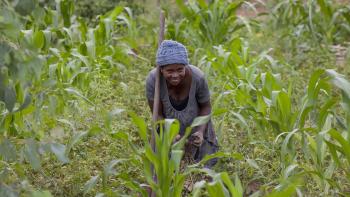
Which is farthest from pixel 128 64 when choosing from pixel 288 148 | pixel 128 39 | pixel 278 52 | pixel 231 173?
pixel 288 148

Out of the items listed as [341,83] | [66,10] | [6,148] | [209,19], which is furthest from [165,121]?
[209,19]

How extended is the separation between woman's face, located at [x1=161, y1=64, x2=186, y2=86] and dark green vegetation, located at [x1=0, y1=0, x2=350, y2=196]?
0.32 m

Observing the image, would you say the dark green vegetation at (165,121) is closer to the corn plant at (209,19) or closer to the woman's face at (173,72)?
the corn plant at (209,19)

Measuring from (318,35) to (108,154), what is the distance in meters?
3.91

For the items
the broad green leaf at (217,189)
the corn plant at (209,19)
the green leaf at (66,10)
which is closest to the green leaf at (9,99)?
the broad green leaf at (217,189)

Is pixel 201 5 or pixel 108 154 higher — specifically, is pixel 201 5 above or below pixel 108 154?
above

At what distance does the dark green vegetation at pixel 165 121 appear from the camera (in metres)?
2.99

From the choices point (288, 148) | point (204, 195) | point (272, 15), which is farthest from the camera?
point (272, 15)

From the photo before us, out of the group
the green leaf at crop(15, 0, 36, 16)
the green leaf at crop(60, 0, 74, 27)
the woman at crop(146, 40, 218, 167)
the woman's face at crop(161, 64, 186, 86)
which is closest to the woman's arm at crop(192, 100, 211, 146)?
the woman at crop(146, 40, 218, 167)

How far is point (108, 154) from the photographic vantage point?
509cm

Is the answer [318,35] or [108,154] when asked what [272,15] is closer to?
[318,35]

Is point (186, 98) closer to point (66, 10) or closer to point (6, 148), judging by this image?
point (6, 148)

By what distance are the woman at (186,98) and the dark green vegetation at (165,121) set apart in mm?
152

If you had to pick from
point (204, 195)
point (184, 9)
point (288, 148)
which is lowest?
point (204, 195)
